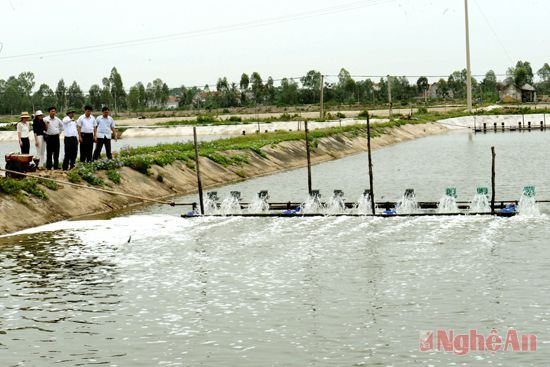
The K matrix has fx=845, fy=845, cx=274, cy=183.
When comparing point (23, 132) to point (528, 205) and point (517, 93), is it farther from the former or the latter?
point (517, 93)

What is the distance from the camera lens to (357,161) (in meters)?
64.1

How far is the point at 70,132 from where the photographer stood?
34250 mm

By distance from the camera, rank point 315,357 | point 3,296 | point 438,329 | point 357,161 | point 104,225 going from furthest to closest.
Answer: point 357,161 < point 104,225 < point 3,296 < point 438,329 < point 315,357

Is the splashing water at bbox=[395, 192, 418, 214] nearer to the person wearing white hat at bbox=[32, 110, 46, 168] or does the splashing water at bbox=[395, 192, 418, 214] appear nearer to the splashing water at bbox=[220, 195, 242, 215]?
the splashing water at bbox=[220, 195, 242, 215]

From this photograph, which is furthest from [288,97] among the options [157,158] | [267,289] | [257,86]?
[267,289]

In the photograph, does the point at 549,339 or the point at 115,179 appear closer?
the point at 549,339

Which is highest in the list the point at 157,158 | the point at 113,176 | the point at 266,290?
the point at 157,158

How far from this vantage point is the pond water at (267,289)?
15.5 metres

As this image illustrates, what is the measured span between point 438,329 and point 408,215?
1562 centimetres

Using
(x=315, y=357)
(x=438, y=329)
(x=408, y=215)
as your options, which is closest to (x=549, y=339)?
(x=438, y=329)

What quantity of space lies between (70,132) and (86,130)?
1.10 m

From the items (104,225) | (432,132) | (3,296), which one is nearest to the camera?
(3,296)

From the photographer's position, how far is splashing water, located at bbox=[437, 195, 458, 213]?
32.3 m

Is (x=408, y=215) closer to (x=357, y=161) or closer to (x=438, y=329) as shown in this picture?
(x=438, y=329)
